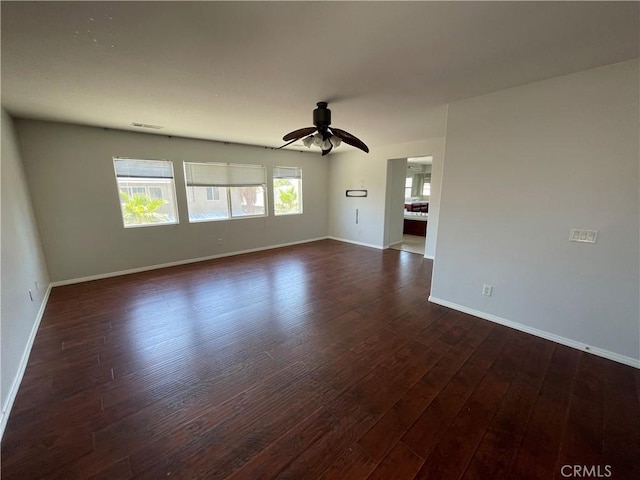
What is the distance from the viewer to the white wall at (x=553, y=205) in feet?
6.71

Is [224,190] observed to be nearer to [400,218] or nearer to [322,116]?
[322,116]

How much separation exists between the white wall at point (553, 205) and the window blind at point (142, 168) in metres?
4.58

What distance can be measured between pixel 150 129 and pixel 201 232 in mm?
1968

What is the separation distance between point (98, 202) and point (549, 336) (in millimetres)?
6147

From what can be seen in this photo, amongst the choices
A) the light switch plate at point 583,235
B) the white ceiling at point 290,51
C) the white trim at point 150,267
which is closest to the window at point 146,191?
the white trim at point 150,267

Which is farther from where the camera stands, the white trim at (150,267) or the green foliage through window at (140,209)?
the green foliage through window at (140,209)

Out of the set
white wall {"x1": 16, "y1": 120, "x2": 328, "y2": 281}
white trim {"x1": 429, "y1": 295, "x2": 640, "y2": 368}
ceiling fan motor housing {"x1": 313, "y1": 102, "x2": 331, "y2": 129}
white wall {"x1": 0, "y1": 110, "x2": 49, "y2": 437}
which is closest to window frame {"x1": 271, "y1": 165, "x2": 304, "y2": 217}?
white wall {"x1": 16, "y1": 120, "x2": 328, "y2": 281}

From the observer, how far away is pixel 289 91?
8.24ft

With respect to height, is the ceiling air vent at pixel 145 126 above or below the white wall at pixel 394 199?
above

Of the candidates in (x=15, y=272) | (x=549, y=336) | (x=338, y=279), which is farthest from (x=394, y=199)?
(x=15, y=272)

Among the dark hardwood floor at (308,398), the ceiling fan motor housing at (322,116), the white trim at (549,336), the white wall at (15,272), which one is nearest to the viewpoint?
the dark hardwood floor at (308,398)

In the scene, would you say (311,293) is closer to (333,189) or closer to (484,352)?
(484,352)

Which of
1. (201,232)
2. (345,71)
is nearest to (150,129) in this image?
(201,232)

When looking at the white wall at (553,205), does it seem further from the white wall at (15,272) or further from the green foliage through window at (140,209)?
→ the green foliage through window at (140,209)
